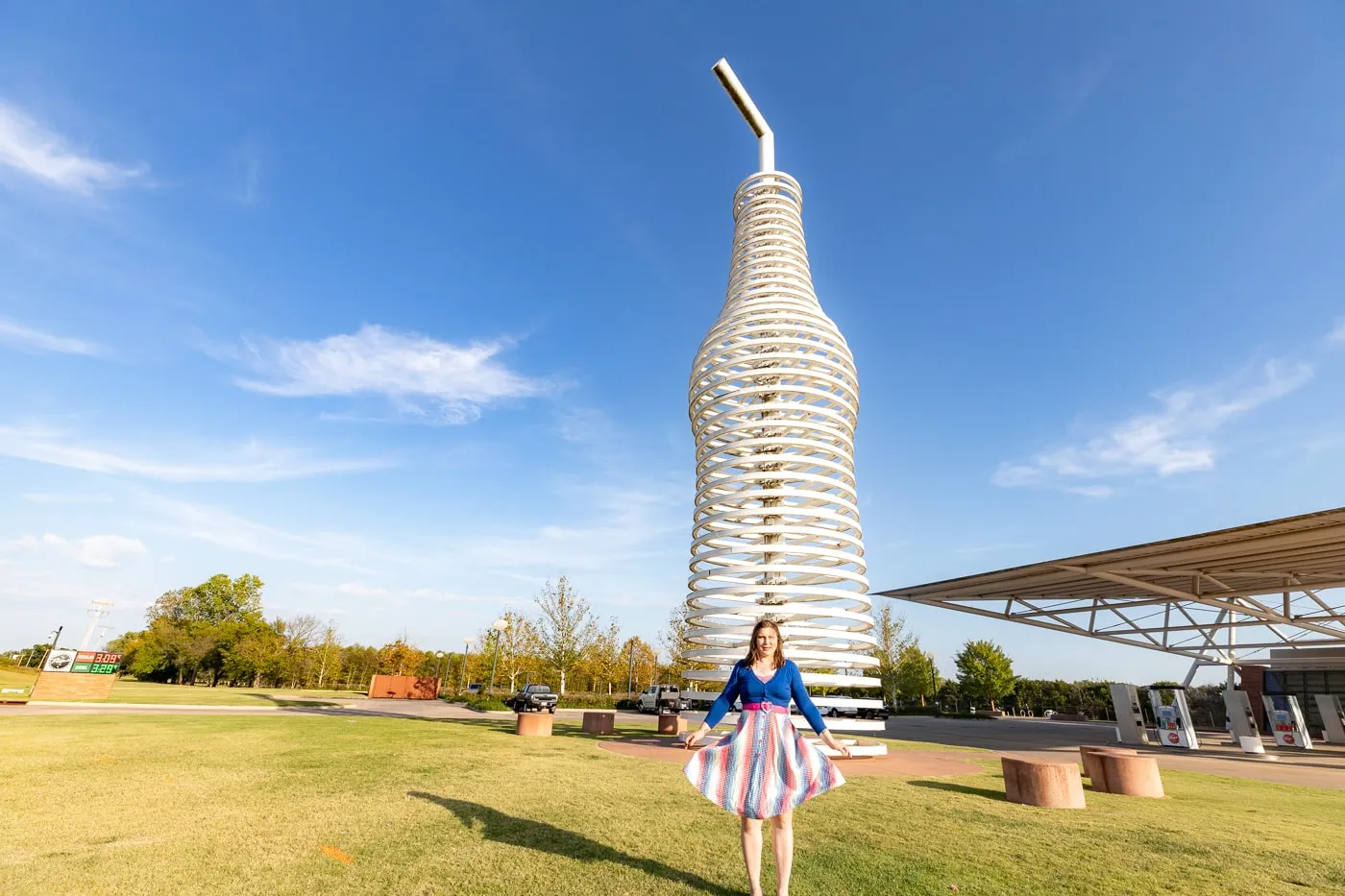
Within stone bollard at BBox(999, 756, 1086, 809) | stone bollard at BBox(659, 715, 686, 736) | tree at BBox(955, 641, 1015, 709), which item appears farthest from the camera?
tree at BBox(955, 641, 1015, 709)

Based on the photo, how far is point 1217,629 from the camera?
28.2 metres

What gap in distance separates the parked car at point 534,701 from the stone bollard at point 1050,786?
2434 centimetres

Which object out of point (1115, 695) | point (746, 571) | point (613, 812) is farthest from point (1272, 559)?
point (613, 812)

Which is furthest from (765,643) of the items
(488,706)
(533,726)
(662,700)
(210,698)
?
(662,700)

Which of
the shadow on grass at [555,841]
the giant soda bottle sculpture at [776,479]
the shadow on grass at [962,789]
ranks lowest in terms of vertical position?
the shadow on grass at [555,841]

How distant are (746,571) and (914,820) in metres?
7.65

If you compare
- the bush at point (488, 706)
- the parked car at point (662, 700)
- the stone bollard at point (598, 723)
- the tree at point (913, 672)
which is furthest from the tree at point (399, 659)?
the stone bollard at point (598, 723)

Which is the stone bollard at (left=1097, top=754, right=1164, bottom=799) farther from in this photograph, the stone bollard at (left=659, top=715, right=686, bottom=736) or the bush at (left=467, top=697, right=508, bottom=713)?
the bush at (left=467, top=697, right=508, bottom=713)

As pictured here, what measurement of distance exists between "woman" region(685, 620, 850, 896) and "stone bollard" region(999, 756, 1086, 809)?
178 inches

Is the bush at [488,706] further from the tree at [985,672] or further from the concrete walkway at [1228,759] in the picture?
the tree at [985,672]

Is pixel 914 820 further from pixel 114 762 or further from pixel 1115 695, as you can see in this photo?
pixel 1115 695

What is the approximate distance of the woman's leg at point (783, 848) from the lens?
3668 millimetres

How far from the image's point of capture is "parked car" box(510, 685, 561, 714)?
28812mm

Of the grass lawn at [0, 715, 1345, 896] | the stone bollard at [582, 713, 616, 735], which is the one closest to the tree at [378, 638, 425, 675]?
the stone bollard at [582, 713, 616, 735]
